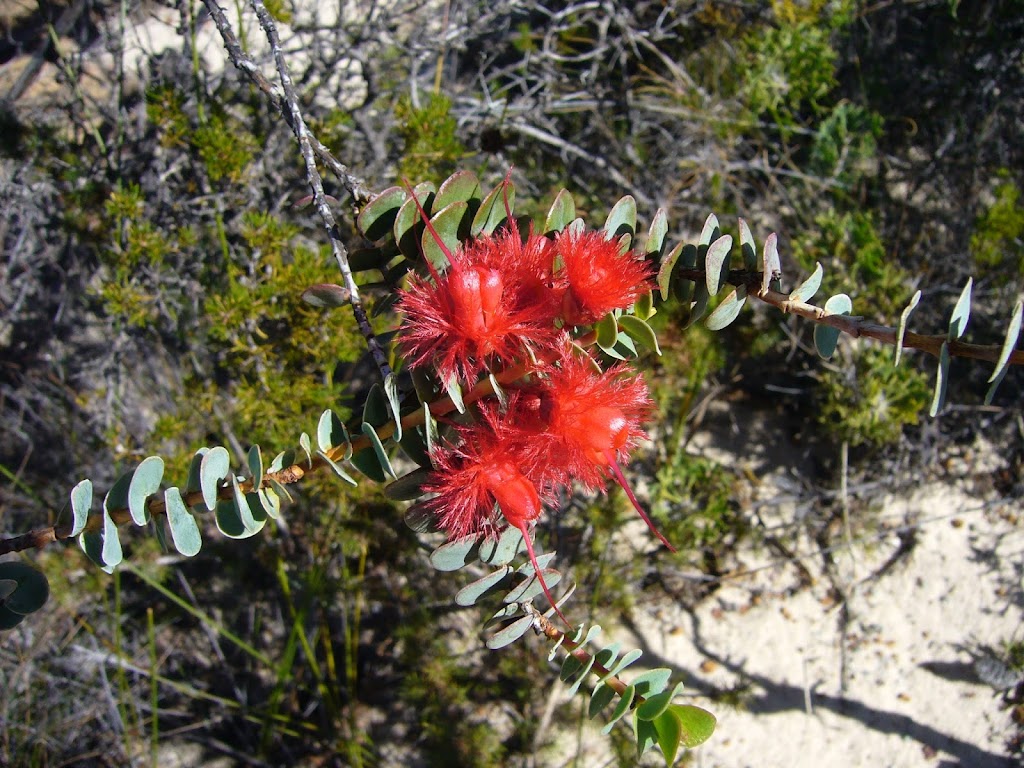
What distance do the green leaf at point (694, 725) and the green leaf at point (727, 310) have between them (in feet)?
1.26

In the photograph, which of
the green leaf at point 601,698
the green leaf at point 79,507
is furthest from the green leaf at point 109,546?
the green leaf at point 601,698

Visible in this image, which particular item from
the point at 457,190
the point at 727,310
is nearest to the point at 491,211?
the point at 457,190

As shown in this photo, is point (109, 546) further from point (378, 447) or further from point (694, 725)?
point (694, 725)

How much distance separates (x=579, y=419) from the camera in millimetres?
737

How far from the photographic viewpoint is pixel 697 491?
2.29m

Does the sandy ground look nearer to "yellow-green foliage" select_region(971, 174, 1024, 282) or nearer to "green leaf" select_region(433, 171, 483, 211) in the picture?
"yellow-green foliage" select_region(971, 174, 1024, 282)

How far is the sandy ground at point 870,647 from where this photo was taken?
2.22 meters

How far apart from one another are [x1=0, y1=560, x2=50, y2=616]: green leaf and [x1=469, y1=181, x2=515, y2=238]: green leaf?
0.64 metres

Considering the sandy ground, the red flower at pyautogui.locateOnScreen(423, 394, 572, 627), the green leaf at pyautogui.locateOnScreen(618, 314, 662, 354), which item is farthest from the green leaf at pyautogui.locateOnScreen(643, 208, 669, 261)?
the sandy ground

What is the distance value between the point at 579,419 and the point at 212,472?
410mm

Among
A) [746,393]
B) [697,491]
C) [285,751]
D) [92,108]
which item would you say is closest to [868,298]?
[746,393]

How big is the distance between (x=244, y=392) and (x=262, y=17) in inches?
30.0

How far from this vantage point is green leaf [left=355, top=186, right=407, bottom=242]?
A: 888 millimetres

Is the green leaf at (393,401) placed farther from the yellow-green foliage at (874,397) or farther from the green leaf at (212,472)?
the yellow-green foliage at (874,397)
